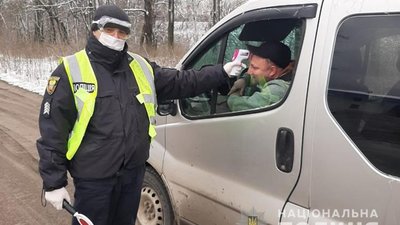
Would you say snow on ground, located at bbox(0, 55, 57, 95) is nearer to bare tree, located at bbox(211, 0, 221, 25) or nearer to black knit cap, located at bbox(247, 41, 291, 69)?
black knit cap, located at bbox(247, 41, 291, 69)

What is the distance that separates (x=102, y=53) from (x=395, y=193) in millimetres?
1703

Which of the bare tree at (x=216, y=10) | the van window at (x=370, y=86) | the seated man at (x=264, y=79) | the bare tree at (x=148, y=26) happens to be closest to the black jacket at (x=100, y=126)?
the seated man at (x=264, y=79)

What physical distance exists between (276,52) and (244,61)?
258 millimetres

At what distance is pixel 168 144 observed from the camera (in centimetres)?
326

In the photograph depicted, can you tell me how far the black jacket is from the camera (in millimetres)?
2500

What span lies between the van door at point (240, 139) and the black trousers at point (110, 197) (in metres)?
0.38

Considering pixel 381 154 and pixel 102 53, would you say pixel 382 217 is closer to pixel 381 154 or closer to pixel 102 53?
pixel 381 154

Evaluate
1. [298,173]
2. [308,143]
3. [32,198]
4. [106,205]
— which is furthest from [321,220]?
[32,198]

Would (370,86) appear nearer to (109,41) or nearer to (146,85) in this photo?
(146,85)

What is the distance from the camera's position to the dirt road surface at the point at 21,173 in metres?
4.39

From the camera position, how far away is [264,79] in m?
2.63

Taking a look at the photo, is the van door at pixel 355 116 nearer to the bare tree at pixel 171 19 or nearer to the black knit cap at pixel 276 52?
the black knit cap at pixel 276 52

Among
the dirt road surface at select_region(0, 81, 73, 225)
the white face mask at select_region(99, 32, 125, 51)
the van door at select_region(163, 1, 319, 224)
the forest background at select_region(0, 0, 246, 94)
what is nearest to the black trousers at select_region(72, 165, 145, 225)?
the van door at select_region(163, 1, 319, 224)

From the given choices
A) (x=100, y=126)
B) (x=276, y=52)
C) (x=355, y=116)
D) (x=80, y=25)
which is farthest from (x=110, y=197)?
(x=80, y=25)
